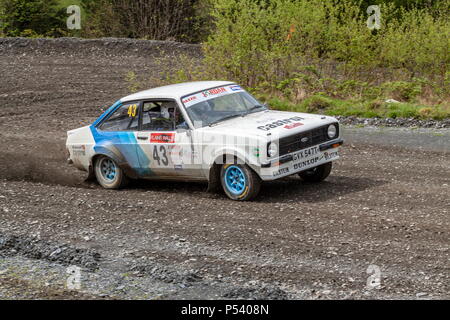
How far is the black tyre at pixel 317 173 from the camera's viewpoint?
11.0 meters

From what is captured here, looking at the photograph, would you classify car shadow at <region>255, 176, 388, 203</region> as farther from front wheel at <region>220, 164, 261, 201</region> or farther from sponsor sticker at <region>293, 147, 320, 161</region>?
sponsor sticker at <region>293, 147, 320, 161</region>

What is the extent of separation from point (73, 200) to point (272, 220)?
3.36 m

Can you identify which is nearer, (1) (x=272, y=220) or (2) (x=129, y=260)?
(2) (x=129, y=260)

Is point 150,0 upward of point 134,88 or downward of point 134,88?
upward

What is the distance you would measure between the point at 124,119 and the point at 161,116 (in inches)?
29.4

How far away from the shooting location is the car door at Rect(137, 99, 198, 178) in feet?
34.9

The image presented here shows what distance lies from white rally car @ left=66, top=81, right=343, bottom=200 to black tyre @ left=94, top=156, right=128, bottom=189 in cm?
2

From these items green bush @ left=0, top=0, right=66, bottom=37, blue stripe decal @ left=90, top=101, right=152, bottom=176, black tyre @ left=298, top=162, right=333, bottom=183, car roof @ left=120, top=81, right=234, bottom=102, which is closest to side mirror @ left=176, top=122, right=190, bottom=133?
car roof @ left=120, top=81, right=234, bottom=102

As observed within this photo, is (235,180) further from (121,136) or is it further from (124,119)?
(124,119)

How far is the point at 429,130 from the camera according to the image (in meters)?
15.2

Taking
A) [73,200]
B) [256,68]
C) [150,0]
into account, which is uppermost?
[150,0]
